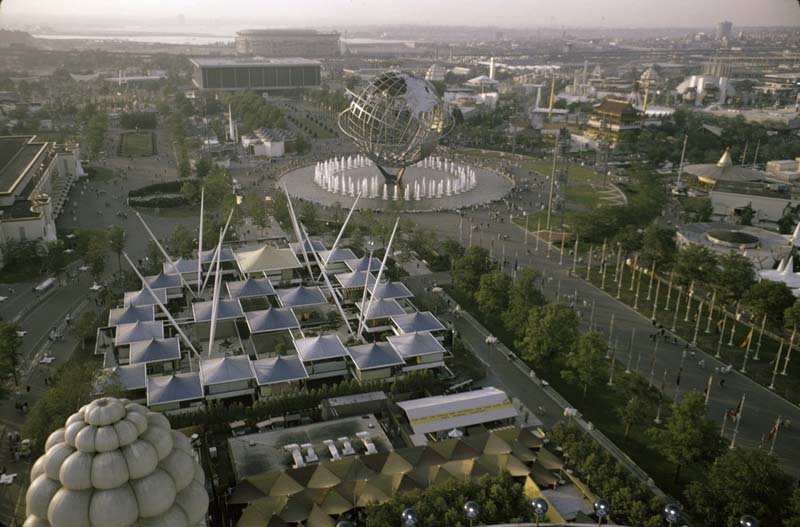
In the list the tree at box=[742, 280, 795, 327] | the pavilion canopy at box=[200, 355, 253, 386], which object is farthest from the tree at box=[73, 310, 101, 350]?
the tree at box=[742, 280, 795, 327]

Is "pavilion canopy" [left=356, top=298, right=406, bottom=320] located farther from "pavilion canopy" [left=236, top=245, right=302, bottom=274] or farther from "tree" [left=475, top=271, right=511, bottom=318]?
"pavilion canopy" [left=236, top=245, right=302, bottom=274]

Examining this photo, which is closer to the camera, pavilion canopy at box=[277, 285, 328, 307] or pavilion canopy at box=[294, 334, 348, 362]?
pavilion canopy at box=[294, 334, 348, 362]

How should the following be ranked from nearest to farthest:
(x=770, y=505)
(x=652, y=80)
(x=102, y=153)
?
(x=770, y=505), (x=102, y=153), (x=652, y=80)

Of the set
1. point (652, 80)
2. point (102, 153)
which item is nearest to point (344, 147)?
point (102, 153)

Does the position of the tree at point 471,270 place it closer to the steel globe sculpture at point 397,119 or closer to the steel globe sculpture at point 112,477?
the steel globe sculpture at point 397,119

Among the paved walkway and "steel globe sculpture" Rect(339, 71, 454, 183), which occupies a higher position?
"steel globe sculpture" Rect(339, 71, 454, 183)

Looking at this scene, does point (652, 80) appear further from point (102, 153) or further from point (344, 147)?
point (102, 153)

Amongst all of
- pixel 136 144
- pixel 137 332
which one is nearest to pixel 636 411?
pixel 137 332
